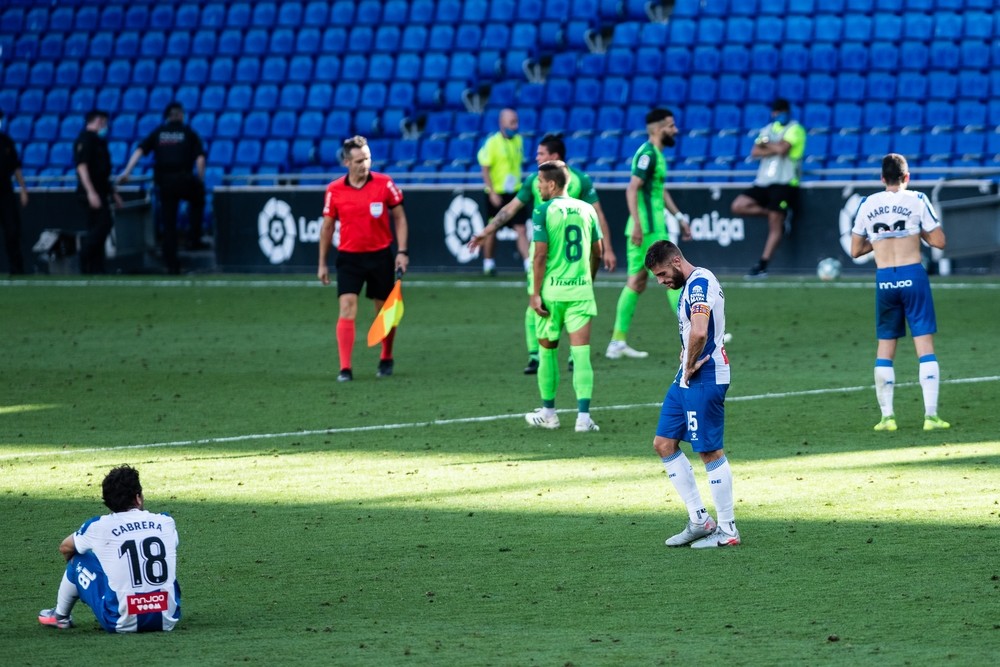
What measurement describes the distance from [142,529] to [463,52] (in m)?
23.0

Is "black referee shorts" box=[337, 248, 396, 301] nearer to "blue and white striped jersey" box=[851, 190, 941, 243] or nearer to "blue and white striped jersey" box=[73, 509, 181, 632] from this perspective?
"blue and white striped jersey" box=[851, 190, 941, 243]

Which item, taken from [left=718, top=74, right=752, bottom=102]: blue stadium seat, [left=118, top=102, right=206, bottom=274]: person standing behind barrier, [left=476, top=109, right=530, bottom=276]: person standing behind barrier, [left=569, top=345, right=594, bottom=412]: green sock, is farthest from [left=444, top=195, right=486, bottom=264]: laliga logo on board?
[left=569, top=345, right=594, bottom=412]: green sock

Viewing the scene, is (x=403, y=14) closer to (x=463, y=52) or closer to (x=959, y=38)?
(x=463, y=52)

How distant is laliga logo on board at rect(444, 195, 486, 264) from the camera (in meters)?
23.7

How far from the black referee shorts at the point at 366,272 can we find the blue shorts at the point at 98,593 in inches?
315

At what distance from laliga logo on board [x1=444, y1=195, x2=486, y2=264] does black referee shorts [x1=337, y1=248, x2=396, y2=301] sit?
940 cm

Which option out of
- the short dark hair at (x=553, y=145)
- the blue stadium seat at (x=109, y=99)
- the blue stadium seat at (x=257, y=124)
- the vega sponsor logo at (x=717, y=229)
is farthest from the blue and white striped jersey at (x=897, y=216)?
the blue stadium seat at (x=109, y=99)

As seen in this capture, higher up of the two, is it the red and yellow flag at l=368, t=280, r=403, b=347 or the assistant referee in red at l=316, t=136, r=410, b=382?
the assistant referee in red at l=316, t=136, r=410, b=382

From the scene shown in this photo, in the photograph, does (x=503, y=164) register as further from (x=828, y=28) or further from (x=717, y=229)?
(x=828, y=28)

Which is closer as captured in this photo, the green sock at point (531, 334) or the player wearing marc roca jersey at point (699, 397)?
the player wearing marc roca jersey at point (699, 397)

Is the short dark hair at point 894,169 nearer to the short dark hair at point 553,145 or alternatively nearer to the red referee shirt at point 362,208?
the short dark hair at point 553,145

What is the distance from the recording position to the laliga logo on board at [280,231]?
2480cm

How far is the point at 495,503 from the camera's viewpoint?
Result: 874 centimetres

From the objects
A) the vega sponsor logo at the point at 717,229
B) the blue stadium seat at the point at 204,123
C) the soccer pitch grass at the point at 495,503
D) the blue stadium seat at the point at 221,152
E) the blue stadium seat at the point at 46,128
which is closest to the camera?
the soccer pitch grass at the point at 495,503
